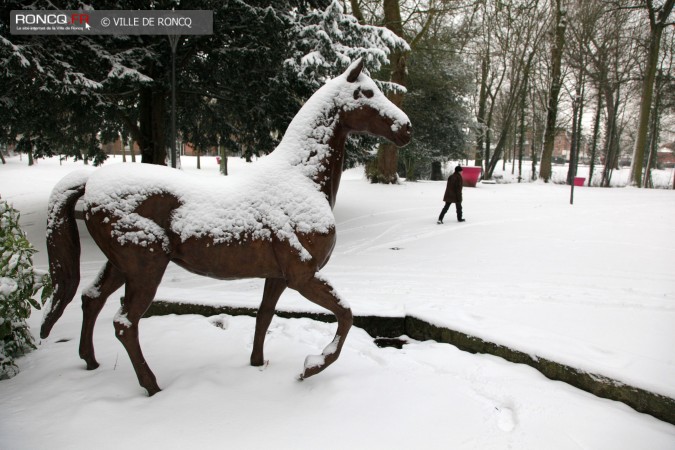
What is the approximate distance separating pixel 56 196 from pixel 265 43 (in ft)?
22.5

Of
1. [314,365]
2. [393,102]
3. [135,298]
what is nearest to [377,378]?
[314,365]

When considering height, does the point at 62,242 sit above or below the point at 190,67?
below

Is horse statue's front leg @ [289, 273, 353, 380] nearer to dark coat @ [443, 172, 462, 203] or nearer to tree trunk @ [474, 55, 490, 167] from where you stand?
dark coat @ [443, 172, 462, 203]

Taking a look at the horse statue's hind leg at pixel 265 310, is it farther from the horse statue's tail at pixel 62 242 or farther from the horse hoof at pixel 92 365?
the horse statue's tail at pixel 62 242

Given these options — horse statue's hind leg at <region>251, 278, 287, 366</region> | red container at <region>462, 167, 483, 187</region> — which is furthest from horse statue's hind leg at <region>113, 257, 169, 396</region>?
red container at <region>462, 167, 483, 187</region>

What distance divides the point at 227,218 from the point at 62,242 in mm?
1178

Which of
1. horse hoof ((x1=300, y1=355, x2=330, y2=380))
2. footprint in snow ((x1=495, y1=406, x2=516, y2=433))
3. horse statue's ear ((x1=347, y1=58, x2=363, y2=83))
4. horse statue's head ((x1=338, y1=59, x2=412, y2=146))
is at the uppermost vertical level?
horse statue's ear ((x1=347, y1=58, x2=363, y2=83))

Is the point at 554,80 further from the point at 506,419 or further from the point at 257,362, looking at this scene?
the point at 257,362

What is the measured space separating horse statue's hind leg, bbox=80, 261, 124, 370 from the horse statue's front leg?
1434mm

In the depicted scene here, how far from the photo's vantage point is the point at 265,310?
3258 mm

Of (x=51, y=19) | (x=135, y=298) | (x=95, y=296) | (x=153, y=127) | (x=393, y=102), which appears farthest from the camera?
(x=393, y=102)

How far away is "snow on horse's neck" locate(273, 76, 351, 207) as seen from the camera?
2988 millimetres

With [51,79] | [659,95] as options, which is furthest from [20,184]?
[659,95]

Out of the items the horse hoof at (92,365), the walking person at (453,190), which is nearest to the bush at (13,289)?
the horse hoof at (92,365)
